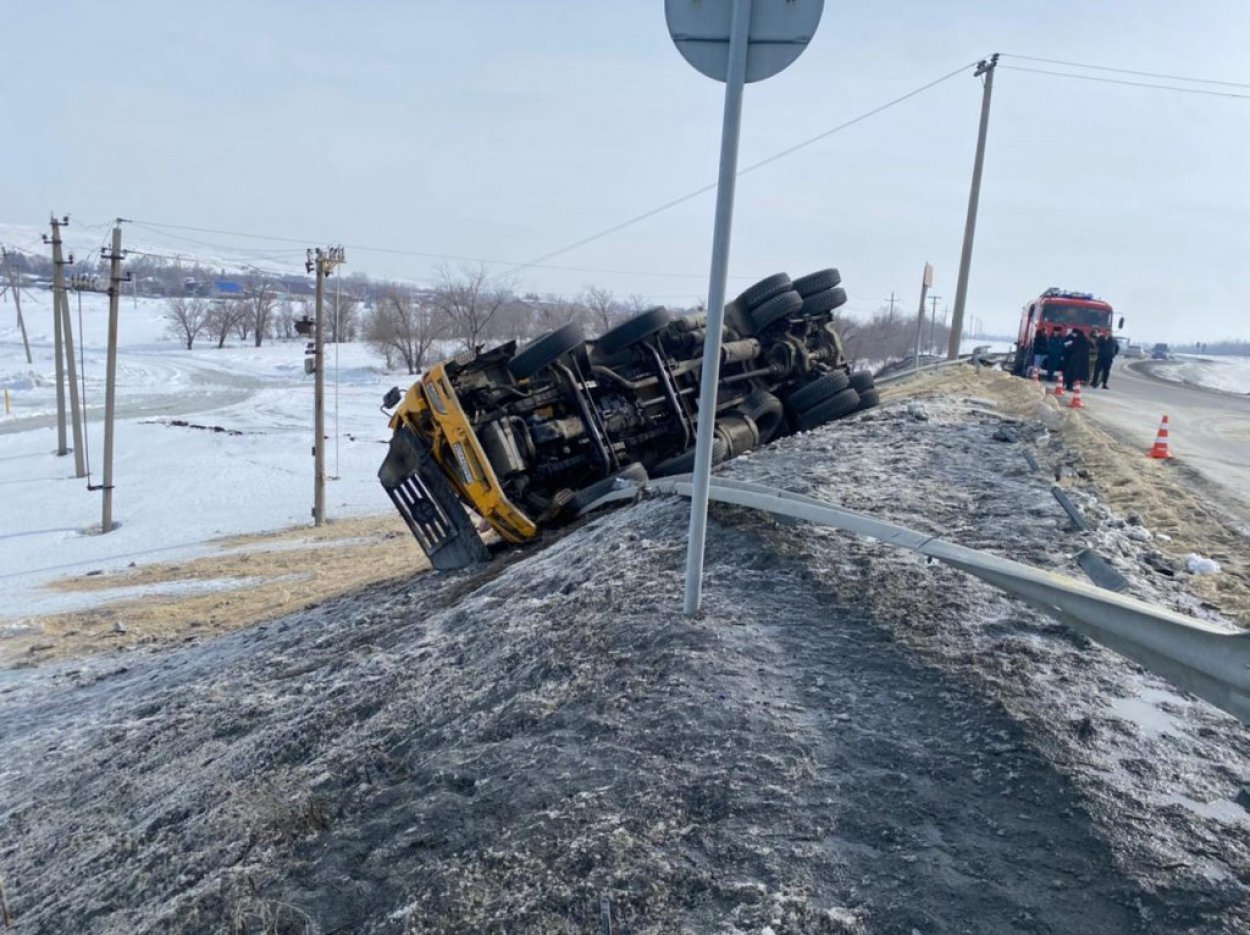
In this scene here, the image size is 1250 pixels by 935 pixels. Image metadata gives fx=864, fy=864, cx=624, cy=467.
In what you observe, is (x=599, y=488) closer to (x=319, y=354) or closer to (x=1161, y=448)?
(x=1161, y=448)

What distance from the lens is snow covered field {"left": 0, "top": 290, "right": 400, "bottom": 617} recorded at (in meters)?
18.8

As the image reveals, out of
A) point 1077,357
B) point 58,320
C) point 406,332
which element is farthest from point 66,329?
point 406,332

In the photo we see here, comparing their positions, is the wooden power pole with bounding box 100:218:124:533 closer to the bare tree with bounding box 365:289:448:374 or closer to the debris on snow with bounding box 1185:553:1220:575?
the debris on snow with bounding box 1185:553:1220:575

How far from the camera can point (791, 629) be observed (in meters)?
3.58

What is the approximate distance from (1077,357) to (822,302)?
12810 mm

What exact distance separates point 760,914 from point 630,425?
5833mm

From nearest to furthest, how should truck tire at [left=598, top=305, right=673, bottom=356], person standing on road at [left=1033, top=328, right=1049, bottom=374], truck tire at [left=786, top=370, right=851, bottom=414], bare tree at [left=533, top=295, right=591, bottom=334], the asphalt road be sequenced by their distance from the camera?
1. truck tire at [left=598, top=305, right=673, bottom=356]
2. the asphalt road
3. truck tire at [left=786, top=370, right=851, bottom=414]
4. person standing on road at [left=1033, top=328, right=1049, bottom=374]
5. bare tree at [left=533, top=295, right=591, bottom=334]

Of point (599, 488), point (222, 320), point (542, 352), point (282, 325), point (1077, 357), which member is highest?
point (1077, 357)

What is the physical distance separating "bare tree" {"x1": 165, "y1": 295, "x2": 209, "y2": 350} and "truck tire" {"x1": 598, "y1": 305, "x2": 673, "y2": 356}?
84001 millimetres

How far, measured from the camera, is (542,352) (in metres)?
7.41

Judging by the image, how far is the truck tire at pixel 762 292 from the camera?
29.4 feet

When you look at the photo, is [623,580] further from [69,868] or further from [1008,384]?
[1008,384]

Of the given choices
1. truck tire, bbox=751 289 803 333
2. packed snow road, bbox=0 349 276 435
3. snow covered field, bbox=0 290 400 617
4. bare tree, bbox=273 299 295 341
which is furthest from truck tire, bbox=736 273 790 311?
bare tree, bbox=273 299 295 341

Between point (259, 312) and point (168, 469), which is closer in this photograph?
point (168, 469)
